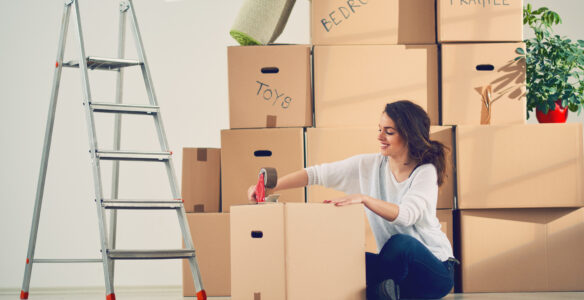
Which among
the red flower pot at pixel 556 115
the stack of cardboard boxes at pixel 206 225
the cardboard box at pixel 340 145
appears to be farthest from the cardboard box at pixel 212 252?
the red flower pot at pixel 556 115

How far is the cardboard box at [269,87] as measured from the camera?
2631 millimetres

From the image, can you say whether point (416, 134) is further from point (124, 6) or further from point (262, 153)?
point (124, 6)

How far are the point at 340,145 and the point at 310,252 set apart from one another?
817 mm

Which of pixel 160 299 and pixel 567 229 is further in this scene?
pixel 160 299

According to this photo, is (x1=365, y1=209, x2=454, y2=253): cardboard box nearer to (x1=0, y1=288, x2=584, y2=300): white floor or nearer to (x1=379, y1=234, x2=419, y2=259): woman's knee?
(x1=0, y1=288, x2=584, y2=300): white floor

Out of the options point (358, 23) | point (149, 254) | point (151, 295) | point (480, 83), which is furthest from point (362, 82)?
point (151, 295)

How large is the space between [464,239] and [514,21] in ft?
2.85

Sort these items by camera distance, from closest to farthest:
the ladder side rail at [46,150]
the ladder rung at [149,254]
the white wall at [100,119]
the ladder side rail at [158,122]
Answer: the ladder rung at [149,254] < the ladder side rail at [158,122] < the ladder side rail at [46,150] < the white wall at [100,119]

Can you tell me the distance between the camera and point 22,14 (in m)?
3.52

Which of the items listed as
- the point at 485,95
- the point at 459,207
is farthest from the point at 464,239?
the point at 485,95

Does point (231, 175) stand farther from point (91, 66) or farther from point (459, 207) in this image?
point (459, 207)

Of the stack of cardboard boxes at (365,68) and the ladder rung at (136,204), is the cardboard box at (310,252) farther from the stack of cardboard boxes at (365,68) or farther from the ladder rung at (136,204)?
the stack of cardboard boxes at (365,68)

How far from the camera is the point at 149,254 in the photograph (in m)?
2.13

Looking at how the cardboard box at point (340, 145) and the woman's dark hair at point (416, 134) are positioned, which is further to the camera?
the cardboard box at point (340, 145)
